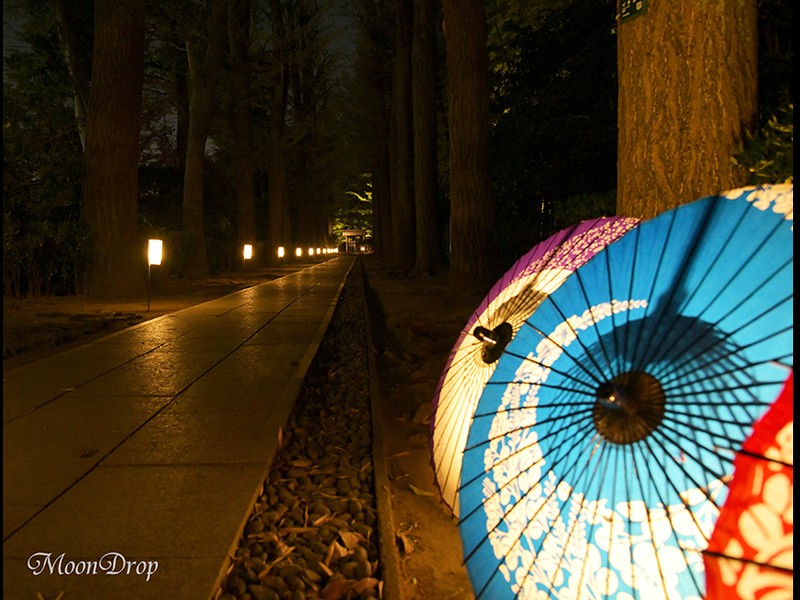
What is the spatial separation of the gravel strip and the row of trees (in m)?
2.55

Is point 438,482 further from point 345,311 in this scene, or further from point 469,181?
point 345,311

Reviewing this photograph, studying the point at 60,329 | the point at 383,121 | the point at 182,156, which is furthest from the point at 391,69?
the point at 60,329

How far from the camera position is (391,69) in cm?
3162

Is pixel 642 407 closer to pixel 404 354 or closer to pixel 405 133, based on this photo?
pixel 404 354

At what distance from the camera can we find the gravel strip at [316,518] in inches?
109

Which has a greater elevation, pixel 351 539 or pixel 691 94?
pixel 691 94

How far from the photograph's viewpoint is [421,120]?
19984mm

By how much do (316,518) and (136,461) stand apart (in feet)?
4.72

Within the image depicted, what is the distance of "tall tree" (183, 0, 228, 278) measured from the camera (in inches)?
881

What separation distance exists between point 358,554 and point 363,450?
1.70m

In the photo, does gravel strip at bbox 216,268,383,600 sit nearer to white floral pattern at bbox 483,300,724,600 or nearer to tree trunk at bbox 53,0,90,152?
white floral pattern at bbox 483,300,724,600

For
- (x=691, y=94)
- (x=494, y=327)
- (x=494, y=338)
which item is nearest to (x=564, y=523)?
(x=494, y=338)

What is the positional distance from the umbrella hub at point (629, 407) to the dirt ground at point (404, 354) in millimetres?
1393

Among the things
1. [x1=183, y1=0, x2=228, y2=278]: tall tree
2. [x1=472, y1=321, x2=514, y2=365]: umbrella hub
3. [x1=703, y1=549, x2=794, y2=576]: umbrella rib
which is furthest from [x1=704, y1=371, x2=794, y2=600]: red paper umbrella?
[x1=183, y1=0, x2=228, y2=278]: tall tree
